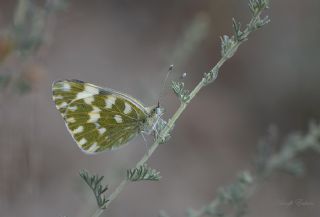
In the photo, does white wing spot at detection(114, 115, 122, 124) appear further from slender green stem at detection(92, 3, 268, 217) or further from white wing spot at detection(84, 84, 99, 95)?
slender green stem at detection(92, 3, 268, 217)

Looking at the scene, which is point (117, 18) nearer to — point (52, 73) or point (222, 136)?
point (52, 73)

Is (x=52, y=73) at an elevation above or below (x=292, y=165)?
above

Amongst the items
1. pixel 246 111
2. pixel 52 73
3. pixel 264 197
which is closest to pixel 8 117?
pixel 52 73

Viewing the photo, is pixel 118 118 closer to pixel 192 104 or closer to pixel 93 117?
pixel 93 117

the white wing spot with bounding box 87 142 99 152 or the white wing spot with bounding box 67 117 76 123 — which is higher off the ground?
the white wing spot with bounding box 67 117 76 123

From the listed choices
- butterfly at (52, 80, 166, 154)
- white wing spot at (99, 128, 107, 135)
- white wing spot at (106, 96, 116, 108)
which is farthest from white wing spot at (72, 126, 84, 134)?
white wing spot at (106, 96, 116, 108)

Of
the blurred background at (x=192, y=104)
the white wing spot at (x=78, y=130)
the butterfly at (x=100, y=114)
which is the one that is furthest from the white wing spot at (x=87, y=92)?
the blurred background at (x=192, y=104)

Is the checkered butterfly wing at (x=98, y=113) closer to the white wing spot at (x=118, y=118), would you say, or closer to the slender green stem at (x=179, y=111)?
the white wing spot at (x=118, y=118)
